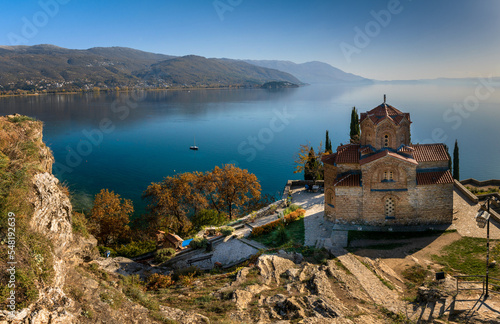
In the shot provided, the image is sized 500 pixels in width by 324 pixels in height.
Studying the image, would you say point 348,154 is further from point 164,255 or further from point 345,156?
point 164,255

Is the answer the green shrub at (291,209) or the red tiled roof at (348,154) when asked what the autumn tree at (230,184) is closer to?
the green shrub at (291,209)

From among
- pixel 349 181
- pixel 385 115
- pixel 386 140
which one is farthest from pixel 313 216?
pixel 385 115

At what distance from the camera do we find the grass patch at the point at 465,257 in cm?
1523

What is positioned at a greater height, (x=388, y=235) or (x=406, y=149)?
(x=406, y=149)

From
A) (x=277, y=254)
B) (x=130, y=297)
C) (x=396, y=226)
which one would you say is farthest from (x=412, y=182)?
(x=130, y=297)

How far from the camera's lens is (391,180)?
65.8 ft

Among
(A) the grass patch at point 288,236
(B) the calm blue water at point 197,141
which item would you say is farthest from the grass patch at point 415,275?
(B) the calm blue water at point 197,141

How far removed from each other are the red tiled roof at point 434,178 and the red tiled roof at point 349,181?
3.55m

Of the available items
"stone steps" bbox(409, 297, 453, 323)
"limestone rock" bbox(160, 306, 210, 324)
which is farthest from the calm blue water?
"stone steps" bbox(409, 297, 453, 323)

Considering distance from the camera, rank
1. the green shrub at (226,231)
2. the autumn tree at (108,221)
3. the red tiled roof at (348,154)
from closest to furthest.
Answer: the red tiled roof at (348,154) → the green shrub at (226,231) → the autumn tree at (108,221)

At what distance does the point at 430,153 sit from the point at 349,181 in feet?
17.7

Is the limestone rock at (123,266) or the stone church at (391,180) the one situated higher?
the stone church at (391,180)

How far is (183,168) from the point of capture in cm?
5125

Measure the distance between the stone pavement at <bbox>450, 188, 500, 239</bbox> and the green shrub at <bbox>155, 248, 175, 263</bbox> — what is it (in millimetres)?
16810
